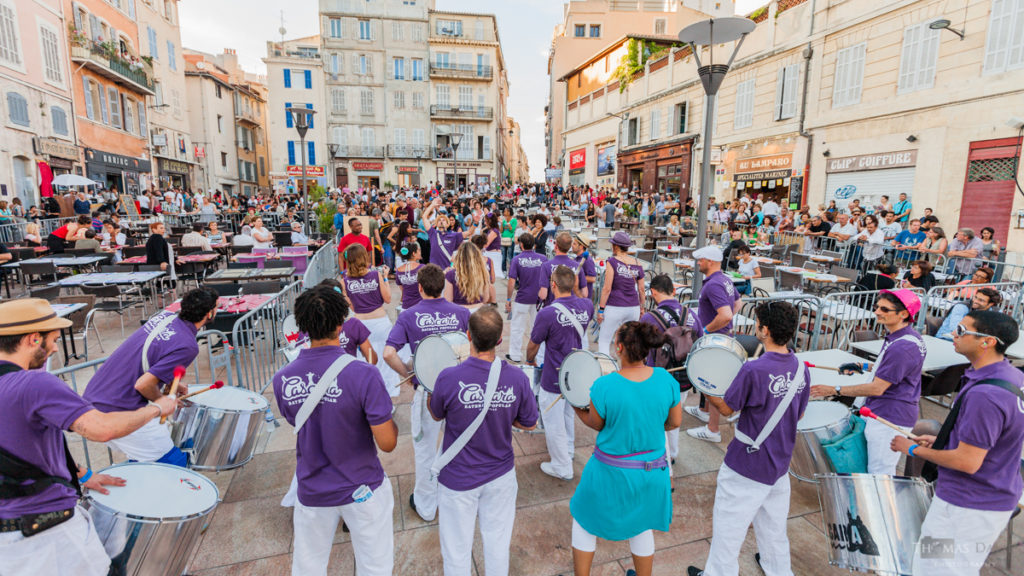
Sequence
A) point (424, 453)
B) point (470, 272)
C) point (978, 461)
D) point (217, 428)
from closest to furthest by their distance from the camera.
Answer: point (978, 461) → point (217, 428) → point (424, 453) → point (470, 272)

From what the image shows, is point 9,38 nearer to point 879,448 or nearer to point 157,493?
point 157,493

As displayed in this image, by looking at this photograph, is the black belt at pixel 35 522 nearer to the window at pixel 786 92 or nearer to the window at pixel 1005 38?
the window at pixel 1005 38

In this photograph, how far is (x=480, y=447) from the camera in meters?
2.62

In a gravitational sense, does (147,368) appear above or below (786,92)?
below

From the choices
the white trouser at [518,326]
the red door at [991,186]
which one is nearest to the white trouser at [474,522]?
the white trouser at [518,326]

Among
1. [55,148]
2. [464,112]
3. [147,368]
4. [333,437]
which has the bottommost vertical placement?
[333,437]

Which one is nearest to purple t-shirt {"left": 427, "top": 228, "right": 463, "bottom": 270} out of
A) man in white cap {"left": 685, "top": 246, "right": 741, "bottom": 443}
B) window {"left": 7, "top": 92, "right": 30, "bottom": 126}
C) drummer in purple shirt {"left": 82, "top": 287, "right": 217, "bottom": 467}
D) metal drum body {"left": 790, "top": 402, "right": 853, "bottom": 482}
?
man in white cap {"left": 685, "top": 246, "right": 741, "bottom": 443}

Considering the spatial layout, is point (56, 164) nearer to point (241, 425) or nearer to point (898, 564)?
point (241, 425)

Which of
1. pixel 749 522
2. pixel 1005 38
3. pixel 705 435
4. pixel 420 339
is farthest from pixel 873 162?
pixel 420 339

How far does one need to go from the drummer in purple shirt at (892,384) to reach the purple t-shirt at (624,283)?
2468 mm

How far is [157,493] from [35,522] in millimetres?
469

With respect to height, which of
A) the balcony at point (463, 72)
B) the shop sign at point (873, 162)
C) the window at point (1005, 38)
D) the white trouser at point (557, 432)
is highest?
the balcony at point (463, 72)

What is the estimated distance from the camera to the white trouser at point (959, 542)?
2.54 meters

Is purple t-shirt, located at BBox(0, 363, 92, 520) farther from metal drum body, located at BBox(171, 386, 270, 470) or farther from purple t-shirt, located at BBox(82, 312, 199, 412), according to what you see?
metal drum body, located at BBox(171, 386, 270, 470)
